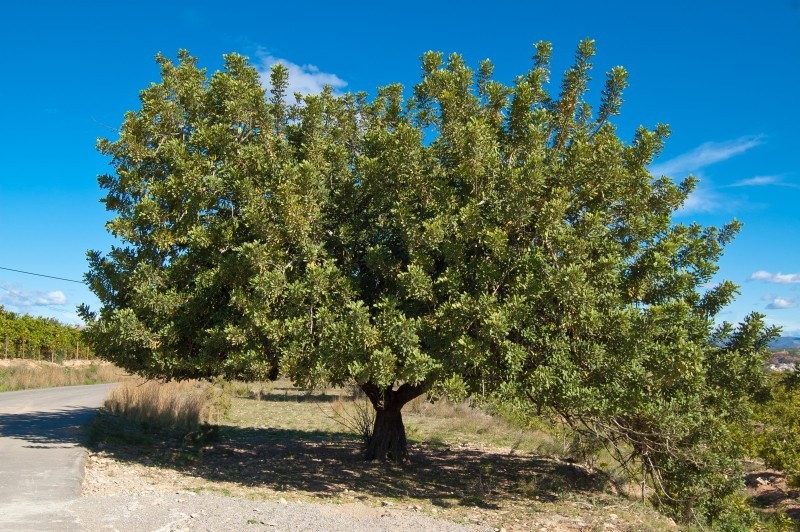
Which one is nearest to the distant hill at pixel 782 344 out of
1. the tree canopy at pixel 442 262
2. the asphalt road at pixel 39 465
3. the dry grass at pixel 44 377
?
the tree canopy at pixel 442 262

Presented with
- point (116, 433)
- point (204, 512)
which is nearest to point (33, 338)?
point (116, 433)

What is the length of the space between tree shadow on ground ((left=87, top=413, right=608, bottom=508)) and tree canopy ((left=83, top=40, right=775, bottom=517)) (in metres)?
2.08

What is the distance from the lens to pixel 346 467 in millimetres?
12945

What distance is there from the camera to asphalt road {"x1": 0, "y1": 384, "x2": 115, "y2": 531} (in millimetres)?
7522

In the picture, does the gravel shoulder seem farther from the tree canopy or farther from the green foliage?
the green foliage

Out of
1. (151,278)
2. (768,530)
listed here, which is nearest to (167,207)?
(151,278)

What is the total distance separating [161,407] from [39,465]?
28.1ft

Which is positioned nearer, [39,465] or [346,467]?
[39,465]

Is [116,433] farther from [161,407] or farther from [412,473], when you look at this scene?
[412,473]

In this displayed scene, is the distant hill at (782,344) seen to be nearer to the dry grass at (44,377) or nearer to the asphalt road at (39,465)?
the asphalt road at (39,465)

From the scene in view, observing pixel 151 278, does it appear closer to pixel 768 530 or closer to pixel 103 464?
pixel 103 464

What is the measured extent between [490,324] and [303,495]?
4.46 m

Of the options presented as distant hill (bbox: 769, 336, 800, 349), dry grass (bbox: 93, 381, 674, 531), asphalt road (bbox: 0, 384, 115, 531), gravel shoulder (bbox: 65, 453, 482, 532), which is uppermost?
distant hill (bbox: 769, 336, 800, 349)

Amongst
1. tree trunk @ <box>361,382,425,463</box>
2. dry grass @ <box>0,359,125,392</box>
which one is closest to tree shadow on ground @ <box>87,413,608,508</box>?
tree trunk @ <box>361,382,425,463</box>
